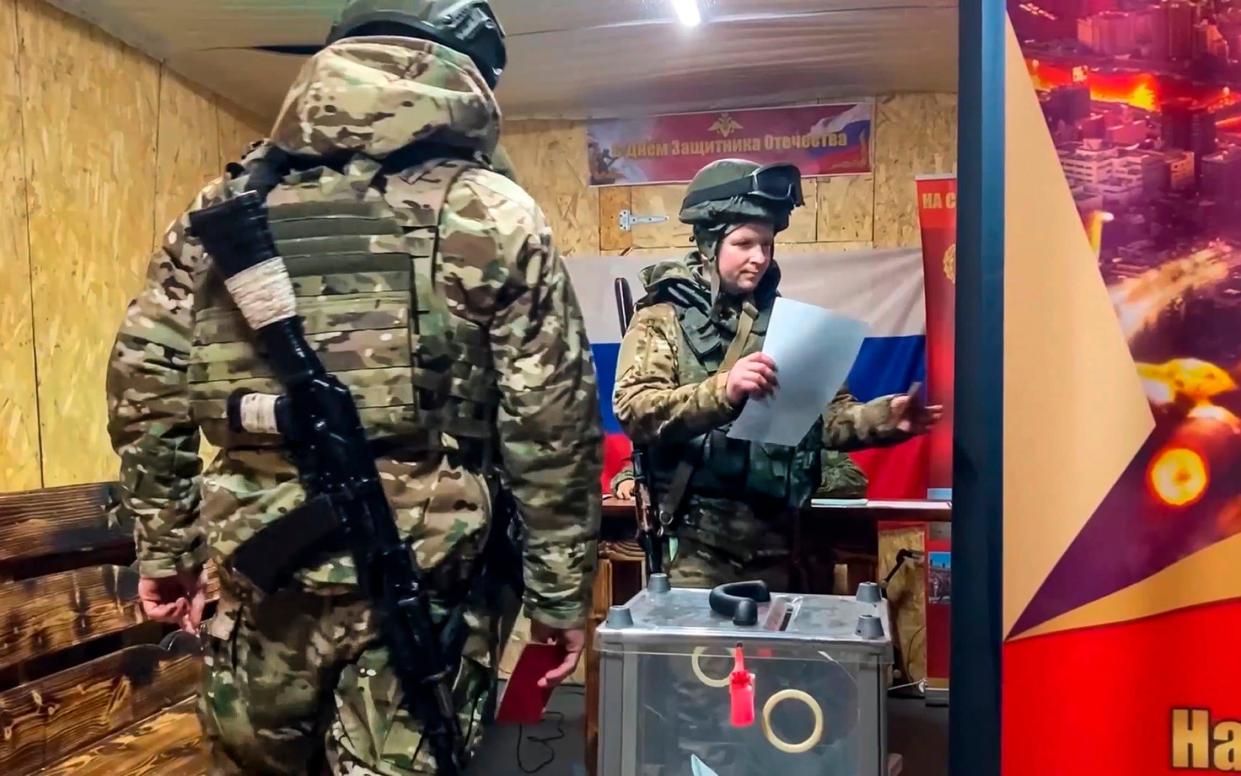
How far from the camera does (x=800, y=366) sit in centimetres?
172

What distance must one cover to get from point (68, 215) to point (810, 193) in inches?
94.9

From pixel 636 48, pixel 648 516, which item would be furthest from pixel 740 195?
pixel 636 48

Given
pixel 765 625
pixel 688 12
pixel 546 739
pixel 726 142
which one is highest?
pixel 688 12

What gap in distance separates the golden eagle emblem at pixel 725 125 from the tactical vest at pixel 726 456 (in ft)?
5.83

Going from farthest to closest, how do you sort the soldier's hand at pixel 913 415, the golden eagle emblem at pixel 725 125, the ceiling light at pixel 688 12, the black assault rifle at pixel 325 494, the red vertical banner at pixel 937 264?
the golden eagle emblem at pixel 725 125 → the red vertical banner at pixel 937 264 → the ceiling light at pixel 688 12 → the soldier's hand at pixel 913 415 → the black assault rifle at pixel 325 494

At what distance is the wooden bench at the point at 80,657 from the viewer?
2.09 meters

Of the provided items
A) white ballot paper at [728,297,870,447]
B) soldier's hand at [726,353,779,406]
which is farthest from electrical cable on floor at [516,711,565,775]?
soldier's hand at [726,353,779,406]

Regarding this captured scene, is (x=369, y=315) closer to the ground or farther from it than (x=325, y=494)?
farther from it

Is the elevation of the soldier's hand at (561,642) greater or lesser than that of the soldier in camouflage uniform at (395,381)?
lesser

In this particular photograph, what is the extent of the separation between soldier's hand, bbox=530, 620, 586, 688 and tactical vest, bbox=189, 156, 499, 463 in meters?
0.26

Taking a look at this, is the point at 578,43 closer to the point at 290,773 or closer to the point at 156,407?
the point at 156,407

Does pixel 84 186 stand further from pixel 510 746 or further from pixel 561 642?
pixel 561 642

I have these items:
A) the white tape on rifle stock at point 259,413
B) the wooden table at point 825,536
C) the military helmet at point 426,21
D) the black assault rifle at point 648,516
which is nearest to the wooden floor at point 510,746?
the wooden table at point 825,536

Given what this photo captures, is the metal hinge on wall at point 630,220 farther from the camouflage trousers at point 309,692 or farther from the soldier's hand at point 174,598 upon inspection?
the camouflage trousers at point 309,692
